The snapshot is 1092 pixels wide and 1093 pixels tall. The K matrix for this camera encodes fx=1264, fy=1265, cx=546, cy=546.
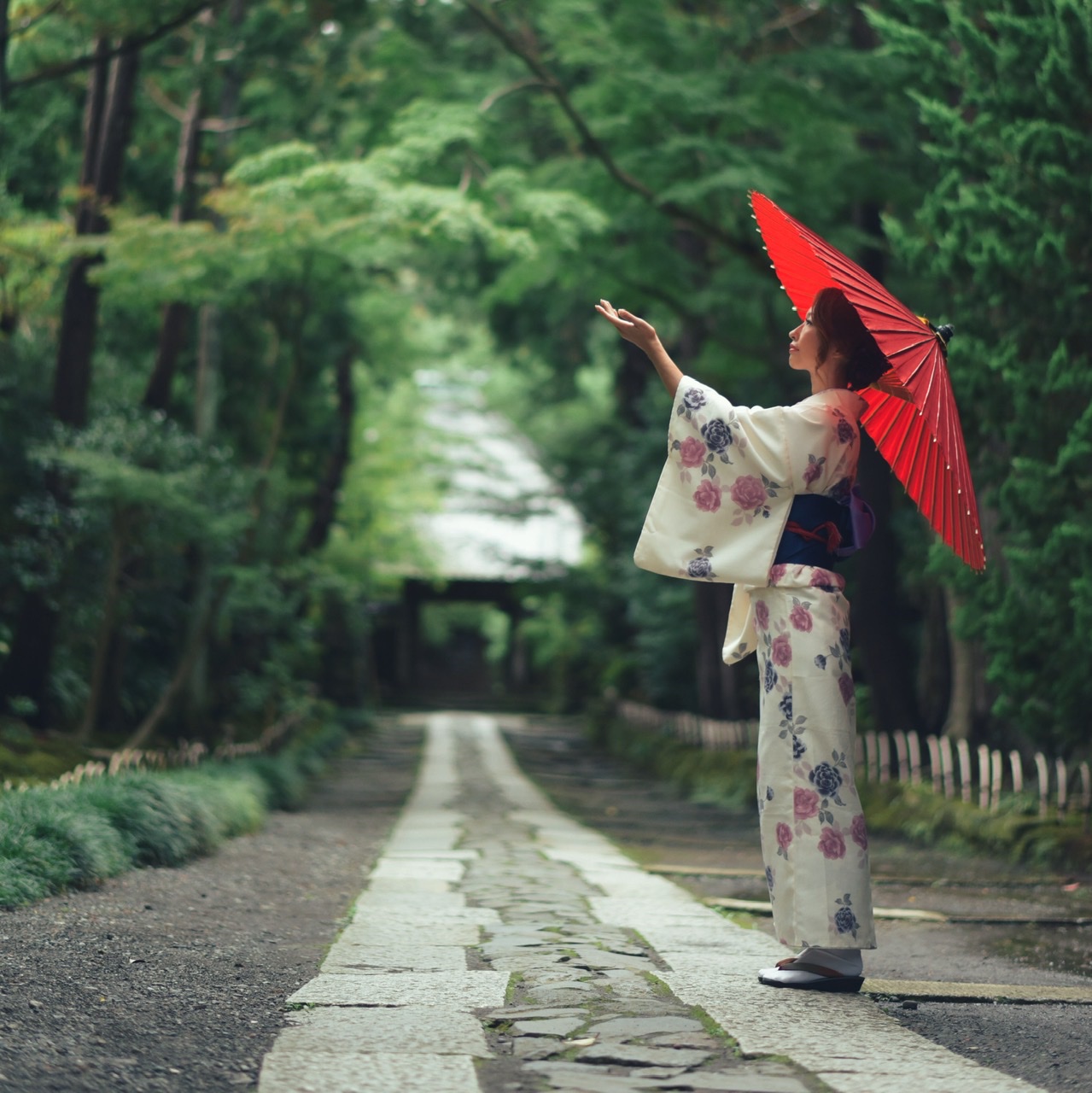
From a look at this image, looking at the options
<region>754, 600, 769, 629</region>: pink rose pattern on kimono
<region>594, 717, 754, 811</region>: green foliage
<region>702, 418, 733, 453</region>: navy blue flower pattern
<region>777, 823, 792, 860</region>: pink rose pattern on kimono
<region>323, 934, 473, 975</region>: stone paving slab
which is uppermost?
<region>702, 418, 733, 453</region>: navy blue flower pattern

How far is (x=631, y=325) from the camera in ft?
12.3

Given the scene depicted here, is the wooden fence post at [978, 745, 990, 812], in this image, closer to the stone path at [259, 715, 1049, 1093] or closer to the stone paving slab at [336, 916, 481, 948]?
the stone path at [259, 715, 1049, 1093]

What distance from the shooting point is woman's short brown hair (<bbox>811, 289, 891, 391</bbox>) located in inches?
151

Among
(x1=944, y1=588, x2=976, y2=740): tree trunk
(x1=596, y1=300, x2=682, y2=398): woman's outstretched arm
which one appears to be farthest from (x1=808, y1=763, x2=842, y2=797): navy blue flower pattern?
(x1=944, y1=588, x2=976, y2=740): tree trunk

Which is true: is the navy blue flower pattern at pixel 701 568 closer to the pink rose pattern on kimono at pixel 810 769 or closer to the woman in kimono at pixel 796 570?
the woman in kimono at pixel 796 570

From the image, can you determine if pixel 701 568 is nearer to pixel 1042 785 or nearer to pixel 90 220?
pixel 1042 785

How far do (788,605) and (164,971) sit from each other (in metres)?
2.16

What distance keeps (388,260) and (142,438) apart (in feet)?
13.8

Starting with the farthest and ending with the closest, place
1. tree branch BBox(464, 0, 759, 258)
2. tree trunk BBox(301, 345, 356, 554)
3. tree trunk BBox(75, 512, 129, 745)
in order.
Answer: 1. tree trunk BBox(301, 345, 356, 554)
2. tree trunk BBox(75, 512, 129, 745)
3. tree branch BBox(464, 0, 759, 258)

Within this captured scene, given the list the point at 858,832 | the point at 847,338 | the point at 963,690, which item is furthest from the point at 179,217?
the point at 858,832

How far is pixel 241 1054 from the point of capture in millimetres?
2879

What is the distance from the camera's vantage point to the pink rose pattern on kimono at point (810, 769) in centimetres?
357

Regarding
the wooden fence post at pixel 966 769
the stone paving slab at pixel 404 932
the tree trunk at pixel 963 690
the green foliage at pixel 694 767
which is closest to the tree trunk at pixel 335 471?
the green foliage at pixel 694 767

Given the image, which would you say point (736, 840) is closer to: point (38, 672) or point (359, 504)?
point (38, 672)
